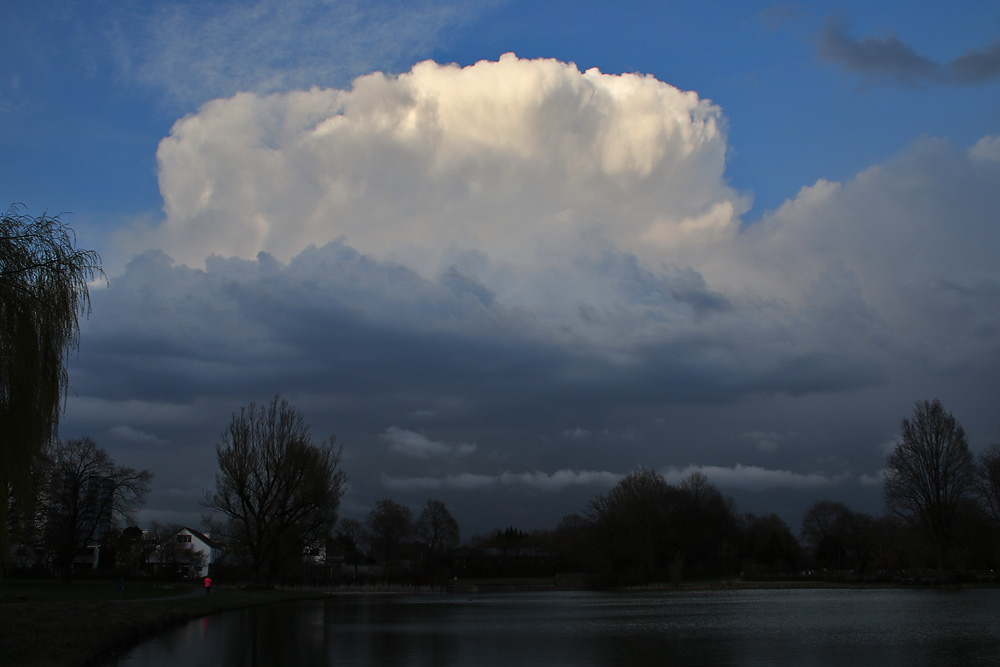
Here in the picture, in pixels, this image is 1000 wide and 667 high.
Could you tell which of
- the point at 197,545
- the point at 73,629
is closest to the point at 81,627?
the point at 73,629

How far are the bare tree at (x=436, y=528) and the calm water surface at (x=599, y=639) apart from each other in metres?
69.0

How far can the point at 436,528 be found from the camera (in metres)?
100

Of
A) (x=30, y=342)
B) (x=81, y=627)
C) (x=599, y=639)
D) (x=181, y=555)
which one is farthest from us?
(x=181, y=555)

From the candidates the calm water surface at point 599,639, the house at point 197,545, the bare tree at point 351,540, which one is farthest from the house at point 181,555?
the calm water surface at point 599,639

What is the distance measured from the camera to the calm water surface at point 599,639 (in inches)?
640

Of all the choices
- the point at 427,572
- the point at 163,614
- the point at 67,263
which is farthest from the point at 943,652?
the point at 427,572

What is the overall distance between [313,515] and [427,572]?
21778mm

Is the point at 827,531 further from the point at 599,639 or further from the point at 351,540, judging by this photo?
the point at 599,639

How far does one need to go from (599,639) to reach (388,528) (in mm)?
81478

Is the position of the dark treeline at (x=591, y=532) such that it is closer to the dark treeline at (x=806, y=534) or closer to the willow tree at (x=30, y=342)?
the dark treeline at (x=806, y=534)

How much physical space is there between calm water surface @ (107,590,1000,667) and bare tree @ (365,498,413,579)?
67910 millimetres

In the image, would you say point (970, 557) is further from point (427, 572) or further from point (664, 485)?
point (427, 572)

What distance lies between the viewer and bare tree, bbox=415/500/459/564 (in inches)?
3944

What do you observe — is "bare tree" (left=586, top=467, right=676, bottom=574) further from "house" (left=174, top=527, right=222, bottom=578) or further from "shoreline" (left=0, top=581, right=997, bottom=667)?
"house" (left=174, top=527, right=222, bottom=578)
